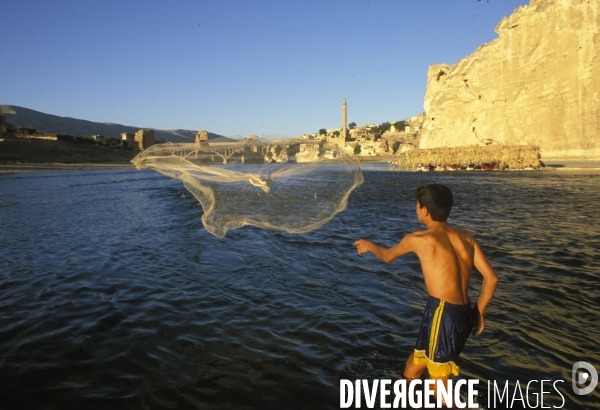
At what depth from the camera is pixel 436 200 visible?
3514 millimetres

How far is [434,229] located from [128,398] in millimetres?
3231

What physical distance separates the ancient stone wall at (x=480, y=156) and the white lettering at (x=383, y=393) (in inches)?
1995

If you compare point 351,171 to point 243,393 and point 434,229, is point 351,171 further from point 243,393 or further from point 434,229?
point 243,393

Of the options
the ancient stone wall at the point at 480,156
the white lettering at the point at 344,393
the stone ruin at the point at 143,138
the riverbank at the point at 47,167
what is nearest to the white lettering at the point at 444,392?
the white lettering at the point at 344,393

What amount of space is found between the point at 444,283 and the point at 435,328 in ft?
1.24

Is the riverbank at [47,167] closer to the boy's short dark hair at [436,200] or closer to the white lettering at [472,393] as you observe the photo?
the boy's short dark hair at [436,200]

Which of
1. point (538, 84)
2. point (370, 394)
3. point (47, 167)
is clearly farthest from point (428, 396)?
point (47, 167)

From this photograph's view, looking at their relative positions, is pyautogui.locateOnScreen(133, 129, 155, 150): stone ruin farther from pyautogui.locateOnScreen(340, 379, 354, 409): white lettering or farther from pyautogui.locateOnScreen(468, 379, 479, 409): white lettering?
pyautogui.locateOnScreen(468, 379, 479, 409): white lettering

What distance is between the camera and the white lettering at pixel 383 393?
3.90 metres

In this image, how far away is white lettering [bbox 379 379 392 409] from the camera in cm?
390

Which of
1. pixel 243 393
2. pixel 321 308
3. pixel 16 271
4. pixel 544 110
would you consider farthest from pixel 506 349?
pixel 544 110

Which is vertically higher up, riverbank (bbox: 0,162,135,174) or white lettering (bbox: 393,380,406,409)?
riverbank (bbox: 0,162,135,174)

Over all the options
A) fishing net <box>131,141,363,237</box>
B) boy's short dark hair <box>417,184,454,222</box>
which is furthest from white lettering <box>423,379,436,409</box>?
fishing net <box>131,141,363,237</box>

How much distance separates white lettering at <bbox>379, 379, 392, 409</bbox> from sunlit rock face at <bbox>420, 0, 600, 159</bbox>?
55.9 metres
